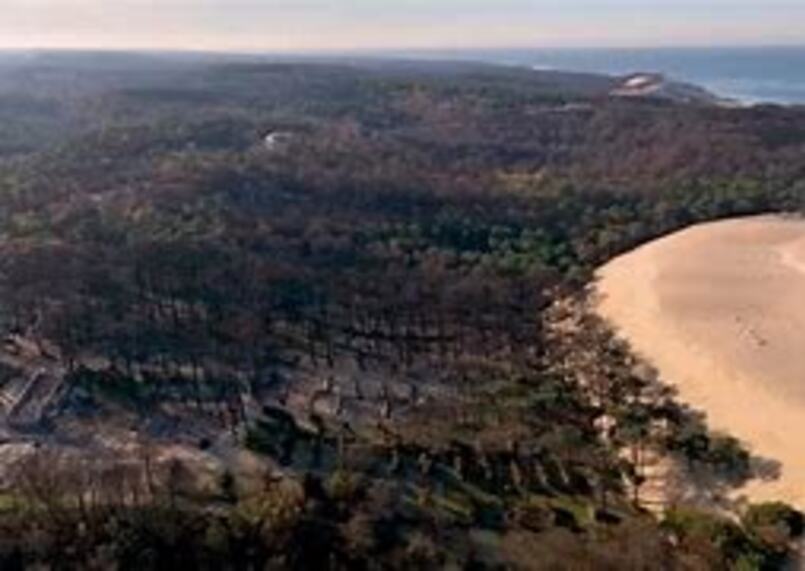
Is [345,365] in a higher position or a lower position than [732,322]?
lower

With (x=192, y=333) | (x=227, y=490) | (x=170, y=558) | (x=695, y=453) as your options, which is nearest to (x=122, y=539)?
(x=170, y=558)

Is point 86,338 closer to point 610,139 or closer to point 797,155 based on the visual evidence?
point 797,155

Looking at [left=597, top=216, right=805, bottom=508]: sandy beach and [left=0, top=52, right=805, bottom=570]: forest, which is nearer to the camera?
[left=0, top=52, right=805, bottom=570]: forest

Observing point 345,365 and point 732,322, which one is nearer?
point 345,365

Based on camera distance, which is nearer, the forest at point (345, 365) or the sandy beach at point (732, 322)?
the forest at point (345, 365)
